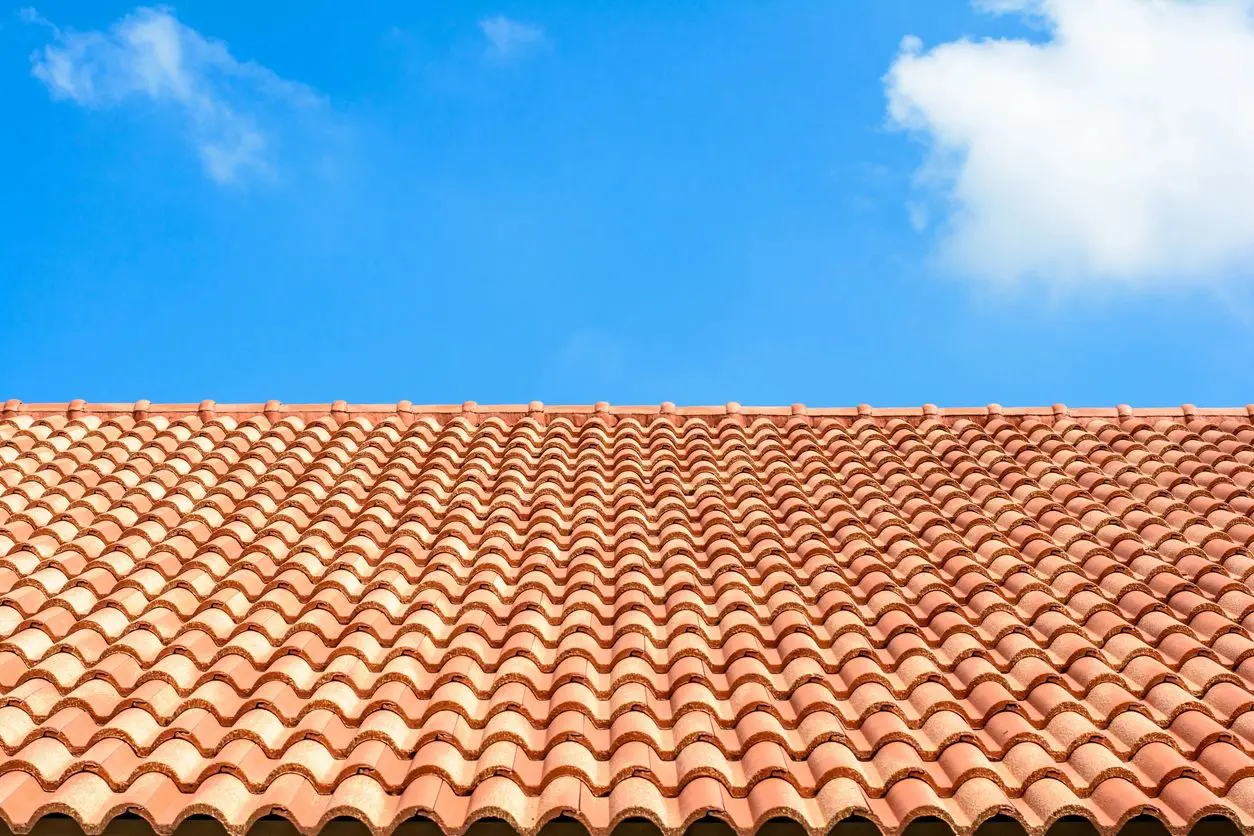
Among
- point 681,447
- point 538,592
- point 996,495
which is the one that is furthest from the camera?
point 681,447

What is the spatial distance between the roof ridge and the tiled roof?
5 cm

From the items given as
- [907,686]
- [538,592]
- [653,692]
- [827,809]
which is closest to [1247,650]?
[907,686]

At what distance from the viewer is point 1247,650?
512cm

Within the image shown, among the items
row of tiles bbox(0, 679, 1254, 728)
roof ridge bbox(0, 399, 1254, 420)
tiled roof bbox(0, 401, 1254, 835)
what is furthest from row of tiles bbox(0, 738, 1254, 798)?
roof ridge bbox(0, 399, 1254, 420)

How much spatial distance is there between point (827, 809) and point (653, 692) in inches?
43.8

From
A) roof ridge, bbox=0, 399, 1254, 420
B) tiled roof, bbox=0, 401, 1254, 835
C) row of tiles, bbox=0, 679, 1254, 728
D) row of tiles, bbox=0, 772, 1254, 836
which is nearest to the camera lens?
row of tiles, bbox=0, 772, 1254, 836

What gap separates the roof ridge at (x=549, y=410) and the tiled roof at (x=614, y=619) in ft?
0.18

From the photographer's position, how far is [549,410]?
353 inches

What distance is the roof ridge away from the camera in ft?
28.8

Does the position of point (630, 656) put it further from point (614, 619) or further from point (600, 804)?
point (600, 804)

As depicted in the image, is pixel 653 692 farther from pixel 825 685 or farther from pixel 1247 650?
pixel 1247 650

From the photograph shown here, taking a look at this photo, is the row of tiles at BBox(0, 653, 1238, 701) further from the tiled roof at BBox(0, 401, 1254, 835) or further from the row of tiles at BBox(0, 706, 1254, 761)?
the row of tiles at BBox(0, 706, 1254, 761)

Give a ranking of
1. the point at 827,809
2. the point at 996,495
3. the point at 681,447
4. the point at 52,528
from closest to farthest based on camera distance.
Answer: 1. the point at 827,809
2. the point at 52,528
3. the point at 996,495
4. the point at 681,447

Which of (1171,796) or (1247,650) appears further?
(1247,650)
